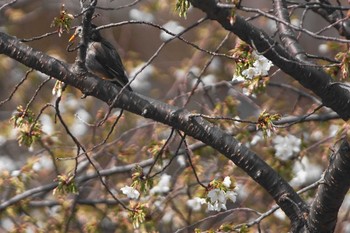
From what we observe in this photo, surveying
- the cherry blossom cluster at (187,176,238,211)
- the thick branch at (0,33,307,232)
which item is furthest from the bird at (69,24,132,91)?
the cherry blossom cluster at (187,176,238,211)

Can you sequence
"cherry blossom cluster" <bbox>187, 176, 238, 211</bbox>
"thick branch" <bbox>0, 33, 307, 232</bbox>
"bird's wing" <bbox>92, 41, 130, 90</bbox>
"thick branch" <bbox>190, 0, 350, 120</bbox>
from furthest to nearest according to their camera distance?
"bird's wing" <bbox>92, 41, 130, 90</bbox>
"cherry blossom cluster" <bbox>187, 176, 238, 211</bbox>
"thick branch" <bbox>0, 33, 307, 232</bbox>
"thick branch" <bbox>190, 0, 350, 120</bbox>

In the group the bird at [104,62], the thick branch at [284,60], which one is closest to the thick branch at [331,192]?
the thick branch at [284,60]

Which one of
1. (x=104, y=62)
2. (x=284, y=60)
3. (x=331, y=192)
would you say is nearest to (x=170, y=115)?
(x=284, y=60)

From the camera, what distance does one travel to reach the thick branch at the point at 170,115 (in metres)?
3.97

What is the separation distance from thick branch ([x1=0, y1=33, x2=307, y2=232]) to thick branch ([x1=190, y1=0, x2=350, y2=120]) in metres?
0.48

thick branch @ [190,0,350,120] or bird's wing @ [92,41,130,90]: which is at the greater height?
bird's wing @ [92,41,130,90]

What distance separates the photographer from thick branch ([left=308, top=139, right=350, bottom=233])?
147 inches

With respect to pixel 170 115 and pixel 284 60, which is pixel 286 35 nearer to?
pixel 284 60

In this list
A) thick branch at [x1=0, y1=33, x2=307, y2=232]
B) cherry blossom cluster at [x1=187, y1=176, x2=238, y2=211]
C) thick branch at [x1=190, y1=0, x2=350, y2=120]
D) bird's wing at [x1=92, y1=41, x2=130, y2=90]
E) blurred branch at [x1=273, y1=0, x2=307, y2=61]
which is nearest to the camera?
thick branch at [x1=190, y1=0, x2=350, y2=120]

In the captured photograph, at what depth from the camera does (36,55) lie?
3.98 meters

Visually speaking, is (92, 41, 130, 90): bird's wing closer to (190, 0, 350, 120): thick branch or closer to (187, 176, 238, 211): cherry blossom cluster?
(187, 176, 238, 211): cherry blossom cluster

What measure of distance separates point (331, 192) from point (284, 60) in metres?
0.70

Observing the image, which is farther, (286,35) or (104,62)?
(104,62)

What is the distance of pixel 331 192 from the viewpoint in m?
3.92
